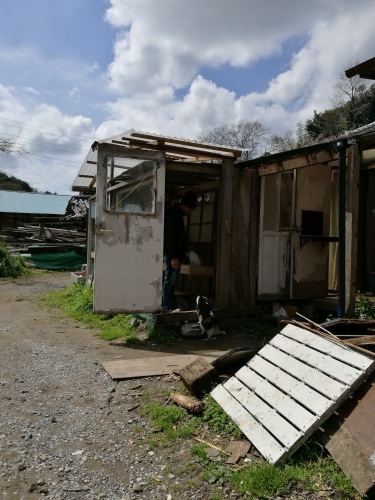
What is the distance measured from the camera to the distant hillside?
4181cm

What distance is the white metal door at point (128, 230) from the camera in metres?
6.19

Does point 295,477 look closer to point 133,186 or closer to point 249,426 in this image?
point 249,426

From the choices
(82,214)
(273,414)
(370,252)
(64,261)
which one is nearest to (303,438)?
(273,414)

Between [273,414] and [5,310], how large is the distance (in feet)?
24.1

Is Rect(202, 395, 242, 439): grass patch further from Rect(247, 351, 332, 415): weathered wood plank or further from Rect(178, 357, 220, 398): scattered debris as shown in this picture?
Rect(247, 351, 332, 415): weathered wood plank

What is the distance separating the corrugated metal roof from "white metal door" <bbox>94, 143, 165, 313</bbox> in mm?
21148

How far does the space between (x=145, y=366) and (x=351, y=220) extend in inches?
125

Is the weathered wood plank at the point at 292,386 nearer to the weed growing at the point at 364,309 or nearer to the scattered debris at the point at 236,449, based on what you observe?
the scattered debris at the point at 236,449

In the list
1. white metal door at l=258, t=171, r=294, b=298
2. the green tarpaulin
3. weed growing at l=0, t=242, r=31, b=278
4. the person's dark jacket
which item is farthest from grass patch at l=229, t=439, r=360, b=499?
the green tarpaulin

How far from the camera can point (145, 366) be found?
4941mm

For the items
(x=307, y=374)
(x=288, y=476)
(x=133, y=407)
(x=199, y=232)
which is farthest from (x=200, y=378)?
(x=199, y=232)

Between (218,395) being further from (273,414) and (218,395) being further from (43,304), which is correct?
(43,304)

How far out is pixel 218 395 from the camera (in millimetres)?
3760

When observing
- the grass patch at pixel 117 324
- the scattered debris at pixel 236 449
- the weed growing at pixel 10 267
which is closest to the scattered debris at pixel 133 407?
the scattered debris at pixel 236 449
